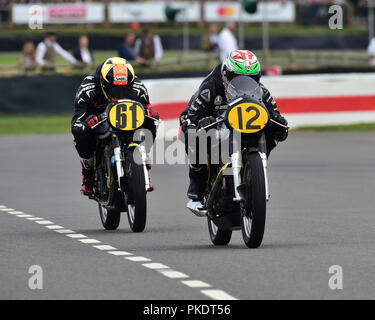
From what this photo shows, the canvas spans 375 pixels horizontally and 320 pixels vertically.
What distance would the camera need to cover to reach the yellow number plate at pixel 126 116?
41.1 ft

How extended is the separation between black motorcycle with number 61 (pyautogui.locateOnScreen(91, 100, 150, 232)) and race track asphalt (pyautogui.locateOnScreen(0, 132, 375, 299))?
0.21m

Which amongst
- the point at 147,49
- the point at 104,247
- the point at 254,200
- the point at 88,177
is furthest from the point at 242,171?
the point at 147,49

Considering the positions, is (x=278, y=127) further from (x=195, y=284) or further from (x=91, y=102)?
(x=91, y=102)

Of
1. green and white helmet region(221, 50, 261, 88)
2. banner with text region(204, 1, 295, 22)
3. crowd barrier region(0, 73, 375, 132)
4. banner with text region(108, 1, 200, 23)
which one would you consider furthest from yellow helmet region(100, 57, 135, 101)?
banner with text region(204, 1, 295, 22)

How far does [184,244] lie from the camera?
11.7 meters

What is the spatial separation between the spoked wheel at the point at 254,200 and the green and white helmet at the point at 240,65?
816 mm

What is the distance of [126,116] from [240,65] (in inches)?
69.6

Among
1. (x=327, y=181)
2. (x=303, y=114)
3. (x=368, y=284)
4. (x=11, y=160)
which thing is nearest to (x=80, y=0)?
(x=303, y=114)

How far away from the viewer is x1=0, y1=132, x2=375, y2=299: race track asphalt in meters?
9.08

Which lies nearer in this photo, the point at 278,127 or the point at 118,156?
the point at 278,127

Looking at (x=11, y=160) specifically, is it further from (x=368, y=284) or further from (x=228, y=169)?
(x=368, y=284)

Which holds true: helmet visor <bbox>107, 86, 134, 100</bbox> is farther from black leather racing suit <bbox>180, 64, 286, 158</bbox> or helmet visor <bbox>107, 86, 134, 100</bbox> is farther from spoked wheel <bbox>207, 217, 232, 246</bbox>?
spoked wheel <bbox>207, 217, 232, 246</bbox>

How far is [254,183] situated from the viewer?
10500 millimetres
